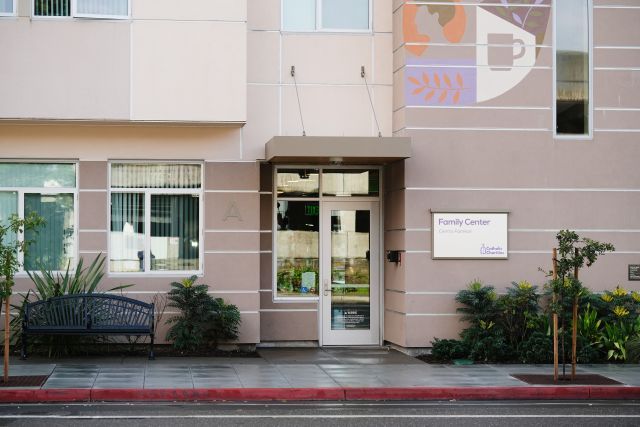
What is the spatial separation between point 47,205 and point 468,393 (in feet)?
25.8

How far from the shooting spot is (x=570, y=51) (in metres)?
17.0

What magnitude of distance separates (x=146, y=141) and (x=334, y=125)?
128 inches

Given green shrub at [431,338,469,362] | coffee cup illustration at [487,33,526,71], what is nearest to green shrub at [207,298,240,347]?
green shrub at [431,338,469,362]

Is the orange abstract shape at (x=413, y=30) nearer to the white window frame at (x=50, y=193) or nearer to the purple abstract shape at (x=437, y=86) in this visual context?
the purple abstract shape at (x=437, y=86)

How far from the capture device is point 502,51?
16.7 m

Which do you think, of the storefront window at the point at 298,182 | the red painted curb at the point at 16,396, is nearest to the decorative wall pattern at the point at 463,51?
the storefront window at the point at 298,182

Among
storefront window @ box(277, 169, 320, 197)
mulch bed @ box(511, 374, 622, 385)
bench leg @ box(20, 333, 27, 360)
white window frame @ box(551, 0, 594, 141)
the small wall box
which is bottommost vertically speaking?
mulch bed @ box(511, 374, 622, 385)

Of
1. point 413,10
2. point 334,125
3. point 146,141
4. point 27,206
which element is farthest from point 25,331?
point 413,10

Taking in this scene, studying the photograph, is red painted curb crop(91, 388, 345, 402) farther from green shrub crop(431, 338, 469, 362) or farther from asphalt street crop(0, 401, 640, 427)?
green shrub crop(431, 338, 469, 362)

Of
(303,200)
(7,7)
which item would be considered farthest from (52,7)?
(303,200)

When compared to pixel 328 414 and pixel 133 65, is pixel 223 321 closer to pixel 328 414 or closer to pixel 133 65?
pixel 133 65

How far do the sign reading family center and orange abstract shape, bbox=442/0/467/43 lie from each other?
2.98 m

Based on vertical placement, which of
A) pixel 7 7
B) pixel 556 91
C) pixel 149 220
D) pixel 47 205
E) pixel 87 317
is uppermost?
pixel 7 7

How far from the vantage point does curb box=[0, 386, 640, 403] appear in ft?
39.5
